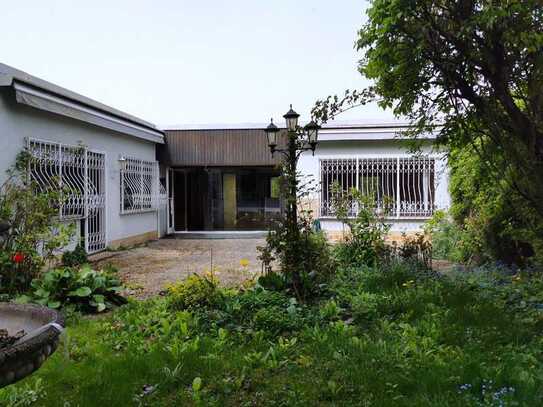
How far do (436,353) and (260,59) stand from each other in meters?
13.8

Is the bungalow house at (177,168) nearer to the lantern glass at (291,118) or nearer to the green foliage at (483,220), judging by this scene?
the green foliage at (483,220)

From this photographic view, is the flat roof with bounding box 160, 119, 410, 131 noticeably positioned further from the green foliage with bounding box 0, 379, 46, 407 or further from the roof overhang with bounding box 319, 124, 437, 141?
the green foliage with bounding box 0, 379, 46, 407

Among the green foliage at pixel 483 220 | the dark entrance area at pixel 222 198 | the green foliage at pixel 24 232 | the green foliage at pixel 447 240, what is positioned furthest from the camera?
the dark entrance area at pixel 222 198

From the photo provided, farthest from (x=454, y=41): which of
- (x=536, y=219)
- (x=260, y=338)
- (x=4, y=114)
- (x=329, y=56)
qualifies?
(x=329, y=56)

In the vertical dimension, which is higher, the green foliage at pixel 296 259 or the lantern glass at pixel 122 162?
the lantern glass at pixel 122 162

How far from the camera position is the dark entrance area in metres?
14.9

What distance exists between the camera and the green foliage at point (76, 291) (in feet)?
17.6

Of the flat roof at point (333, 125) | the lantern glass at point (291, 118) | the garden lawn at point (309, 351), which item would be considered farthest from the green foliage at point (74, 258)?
the flat roof at point (333, 125)

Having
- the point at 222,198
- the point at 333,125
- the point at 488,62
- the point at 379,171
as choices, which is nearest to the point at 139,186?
the point at 222,198

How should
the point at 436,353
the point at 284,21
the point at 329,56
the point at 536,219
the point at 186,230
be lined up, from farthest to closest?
the point at 186,230
the point at 329,56
the point at 284,21
the point at 536,219
the point at 436,353

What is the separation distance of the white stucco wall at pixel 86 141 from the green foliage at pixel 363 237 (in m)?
5.60

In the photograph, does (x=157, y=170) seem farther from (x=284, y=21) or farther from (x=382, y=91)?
(x=382, y=91)

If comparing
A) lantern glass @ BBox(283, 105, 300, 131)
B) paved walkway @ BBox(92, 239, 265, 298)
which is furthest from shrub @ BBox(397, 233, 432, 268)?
lantern glass @ BBox(283, 105, 300, 131)

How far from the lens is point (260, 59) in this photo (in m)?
15.7
